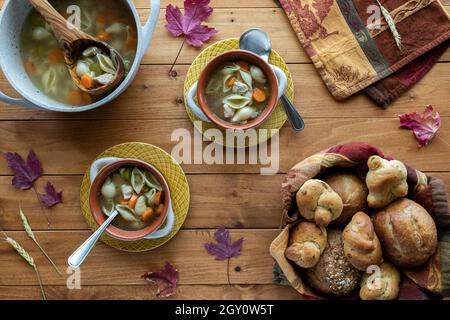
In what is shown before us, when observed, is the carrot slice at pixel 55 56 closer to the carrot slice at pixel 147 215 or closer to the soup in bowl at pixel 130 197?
the soup in bowl at pixel 130 197

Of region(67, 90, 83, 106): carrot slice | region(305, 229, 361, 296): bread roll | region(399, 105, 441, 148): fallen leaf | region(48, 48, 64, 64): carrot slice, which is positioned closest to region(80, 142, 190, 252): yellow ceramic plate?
region(67, 90, 83, 106): carrot slice

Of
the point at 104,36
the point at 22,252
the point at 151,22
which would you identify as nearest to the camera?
the point at 151,22

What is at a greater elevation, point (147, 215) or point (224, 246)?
point (147, 215)

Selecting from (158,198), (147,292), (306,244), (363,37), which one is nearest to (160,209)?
(158,198)

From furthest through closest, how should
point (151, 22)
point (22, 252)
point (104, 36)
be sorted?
point (22, 252), point (104, 36), point (151, 22)

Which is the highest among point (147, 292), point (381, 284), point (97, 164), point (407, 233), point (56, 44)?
point (56, 44)

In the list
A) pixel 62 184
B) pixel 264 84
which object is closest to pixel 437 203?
pixel 264 84

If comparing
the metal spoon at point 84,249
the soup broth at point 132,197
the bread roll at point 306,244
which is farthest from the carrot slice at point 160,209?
the bread roll at point 306,244

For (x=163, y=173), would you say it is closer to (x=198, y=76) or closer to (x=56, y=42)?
(x=198, y=76)
